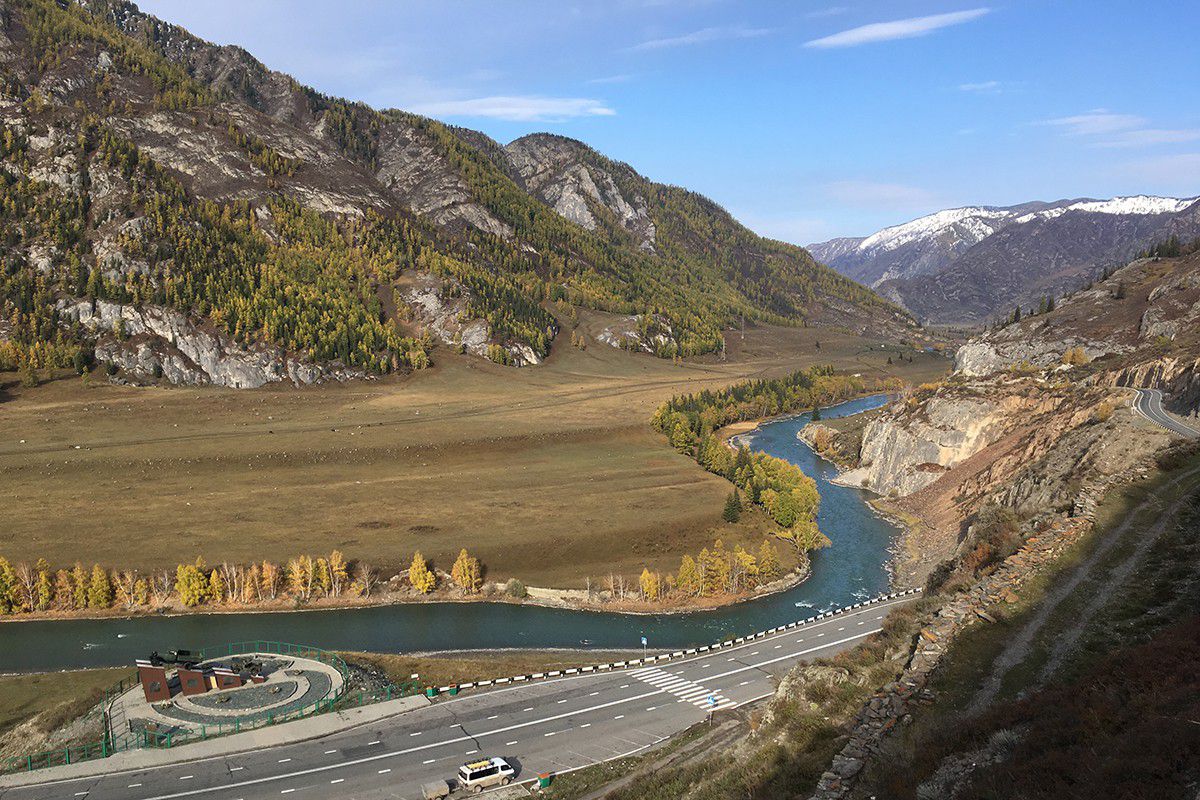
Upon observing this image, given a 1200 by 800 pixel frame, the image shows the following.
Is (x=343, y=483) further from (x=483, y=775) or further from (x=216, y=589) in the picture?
(x=483, y=775)

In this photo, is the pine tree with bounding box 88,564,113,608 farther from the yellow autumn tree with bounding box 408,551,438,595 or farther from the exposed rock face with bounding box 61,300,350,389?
the exposed rock face with bounding box 61,300,350,389

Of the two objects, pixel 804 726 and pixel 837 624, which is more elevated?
pixel 804 726

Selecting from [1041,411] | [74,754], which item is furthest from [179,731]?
[1041,411]

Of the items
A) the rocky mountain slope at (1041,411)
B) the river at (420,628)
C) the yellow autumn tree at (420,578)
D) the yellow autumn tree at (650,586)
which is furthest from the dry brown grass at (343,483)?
the rocky mountain slope at (1041,411)

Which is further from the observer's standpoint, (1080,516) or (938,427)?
(938,427)

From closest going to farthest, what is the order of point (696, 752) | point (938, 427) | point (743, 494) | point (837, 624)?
1. point (696, 752)
2. point (837, 624)
3. point (743, 494)
4. point (938, 427)

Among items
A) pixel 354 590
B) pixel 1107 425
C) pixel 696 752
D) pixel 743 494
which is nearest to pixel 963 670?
pixel 696 752

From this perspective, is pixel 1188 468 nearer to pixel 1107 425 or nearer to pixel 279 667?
pixel 1107 425
